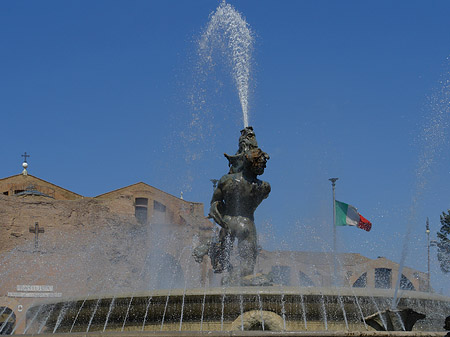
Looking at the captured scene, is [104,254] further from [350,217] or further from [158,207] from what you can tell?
[350,217]

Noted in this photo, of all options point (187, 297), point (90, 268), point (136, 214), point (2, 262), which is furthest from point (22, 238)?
point (187, 297)

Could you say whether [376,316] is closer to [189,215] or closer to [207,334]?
[207,334]

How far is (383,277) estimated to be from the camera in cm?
4431

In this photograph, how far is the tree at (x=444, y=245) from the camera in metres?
29.0

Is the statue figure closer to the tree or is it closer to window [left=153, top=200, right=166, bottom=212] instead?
the tree

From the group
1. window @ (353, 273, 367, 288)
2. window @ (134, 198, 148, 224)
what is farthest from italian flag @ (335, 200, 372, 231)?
window @ (134, 198, 148, 224)

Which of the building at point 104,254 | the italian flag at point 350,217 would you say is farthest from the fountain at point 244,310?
the building at point 104,254

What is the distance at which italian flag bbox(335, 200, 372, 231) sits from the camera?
26.0m

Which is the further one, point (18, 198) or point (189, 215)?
point (189, 215)

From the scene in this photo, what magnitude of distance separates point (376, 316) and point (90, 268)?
3006 centimetres

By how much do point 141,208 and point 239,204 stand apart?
37569mm

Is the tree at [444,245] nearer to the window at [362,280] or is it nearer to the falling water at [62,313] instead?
the window at [362,280]

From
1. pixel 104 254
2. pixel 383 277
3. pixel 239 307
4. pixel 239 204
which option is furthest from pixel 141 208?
pixel 239 307

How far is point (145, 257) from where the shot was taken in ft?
122
